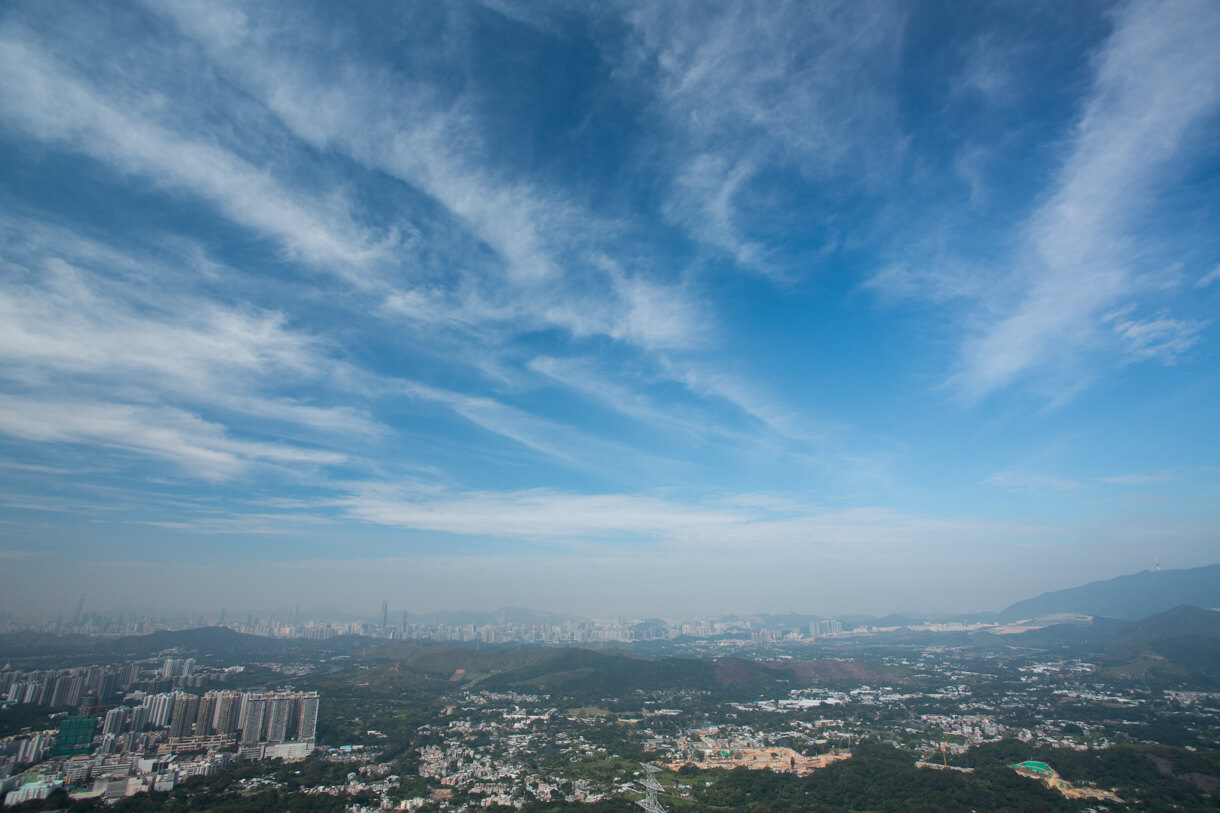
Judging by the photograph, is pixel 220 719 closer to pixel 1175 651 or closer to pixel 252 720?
pixel 252 720

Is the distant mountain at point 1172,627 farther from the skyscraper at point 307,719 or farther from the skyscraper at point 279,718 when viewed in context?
the skyscraper at point 279,718

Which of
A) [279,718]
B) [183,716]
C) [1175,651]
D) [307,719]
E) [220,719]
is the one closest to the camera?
[220,719]

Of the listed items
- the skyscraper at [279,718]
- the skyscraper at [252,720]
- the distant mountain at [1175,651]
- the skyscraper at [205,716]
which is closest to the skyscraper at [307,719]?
the skyscraper at [279,718]

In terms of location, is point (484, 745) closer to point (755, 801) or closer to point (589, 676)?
point (755, 801)

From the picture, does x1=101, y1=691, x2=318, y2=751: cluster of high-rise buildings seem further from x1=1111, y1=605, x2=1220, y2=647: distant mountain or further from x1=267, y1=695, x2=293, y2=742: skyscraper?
x1=1111, y1=605, x2=1220, y2=647: distant mountain

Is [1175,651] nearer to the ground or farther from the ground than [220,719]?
nearer to the ground

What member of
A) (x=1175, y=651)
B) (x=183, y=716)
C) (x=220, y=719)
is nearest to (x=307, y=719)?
(x=220, y=719)

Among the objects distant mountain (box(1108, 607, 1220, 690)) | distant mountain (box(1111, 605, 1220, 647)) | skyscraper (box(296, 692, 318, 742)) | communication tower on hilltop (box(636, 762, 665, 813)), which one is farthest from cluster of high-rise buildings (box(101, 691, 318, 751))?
distant mountain (box(1111, 605, 1220, 647))
